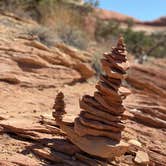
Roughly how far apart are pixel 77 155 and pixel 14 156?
0.90 metres

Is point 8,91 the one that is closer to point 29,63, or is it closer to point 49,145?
point 29,63

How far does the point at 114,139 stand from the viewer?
6.91m

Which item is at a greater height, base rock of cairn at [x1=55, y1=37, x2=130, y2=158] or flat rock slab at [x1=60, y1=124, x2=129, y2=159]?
base rock of cairn at [x1=55, y1=37, x2=130, y2=158]

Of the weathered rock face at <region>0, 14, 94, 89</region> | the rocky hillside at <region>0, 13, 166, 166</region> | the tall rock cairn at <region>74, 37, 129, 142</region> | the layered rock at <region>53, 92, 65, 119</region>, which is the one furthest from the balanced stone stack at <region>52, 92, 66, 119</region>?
the weathered rock face at <region>0, 14, 94, 89</region>

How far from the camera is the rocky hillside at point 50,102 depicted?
6863 millimetres

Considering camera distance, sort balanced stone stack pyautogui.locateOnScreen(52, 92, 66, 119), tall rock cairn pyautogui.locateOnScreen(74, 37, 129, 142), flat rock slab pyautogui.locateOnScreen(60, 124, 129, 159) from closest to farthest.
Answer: flat rock slab pyautogui.locateOnScreen(60, 124, 129, 159)
tall rock cairn pyautogui.locateOnScreen(74, 37, 129, 142)
balanced stone stack pyautogui.locateOnScreen(52, 92, 66, 119)

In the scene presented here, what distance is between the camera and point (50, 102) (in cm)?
972

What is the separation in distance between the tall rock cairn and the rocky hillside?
0.28m

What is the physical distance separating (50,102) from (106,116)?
3046mm

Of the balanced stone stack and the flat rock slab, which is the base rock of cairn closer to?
the flat rock slab

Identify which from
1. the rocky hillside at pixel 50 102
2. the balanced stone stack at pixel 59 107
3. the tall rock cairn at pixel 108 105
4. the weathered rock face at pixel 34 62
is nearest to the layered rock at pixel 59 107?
the balanced stone stack at pixel 59 107

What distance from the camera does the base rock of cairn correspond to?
22.1 feet

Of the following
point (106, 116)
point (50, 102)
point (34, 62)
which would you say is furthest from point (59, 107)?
point (34, 62)

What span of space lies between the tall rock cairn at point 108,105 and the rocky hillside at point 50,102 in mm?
277
